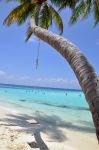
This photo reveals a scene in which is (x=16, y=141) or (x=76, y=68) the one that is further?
(x=16, y=141)

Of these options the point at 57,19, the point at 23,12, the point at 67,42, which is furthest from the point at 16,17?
the point at 67,42

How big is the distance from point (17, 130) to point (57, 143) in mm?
1490

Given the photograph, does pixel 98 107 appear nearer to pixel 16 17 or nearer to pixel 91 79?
pixel 91 79

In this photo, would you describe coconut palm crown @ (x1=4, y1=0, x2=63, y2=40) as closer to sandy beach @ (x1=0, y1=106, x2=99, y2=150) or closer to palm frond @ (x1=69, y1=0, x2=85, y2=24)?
palm frond @ (x1=69, y1=0, x2=85, y2=24)

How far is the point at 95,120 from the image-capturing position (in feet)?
7.36

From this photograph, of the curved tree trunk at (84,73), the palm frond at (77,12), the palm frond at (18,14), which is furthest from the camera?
the palm frond at (77,12)

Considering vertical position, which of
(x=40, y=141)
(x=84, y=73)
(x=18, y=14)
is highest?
(x=18, y=14)

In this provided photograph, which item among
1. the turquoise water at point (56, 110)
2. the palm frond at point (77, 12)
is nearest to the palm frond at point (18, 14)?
the palm frond at point (77, 12)

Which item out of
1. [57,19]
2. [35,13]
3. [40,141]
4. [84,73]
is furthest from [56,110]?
[84,73]

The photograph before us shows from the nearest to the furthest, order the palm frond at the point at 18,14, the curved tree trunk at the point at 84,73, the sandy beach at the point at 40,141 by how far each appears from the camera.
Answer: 1. the curved tree trunk at the point at 84,73
2. the sandy beach at the point at 40,141
3. the palm frond at the point at 18,14

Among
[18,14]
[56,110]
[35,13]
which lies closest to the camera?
[35,13]

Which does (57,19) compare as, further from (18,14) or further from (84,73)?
(84,73)

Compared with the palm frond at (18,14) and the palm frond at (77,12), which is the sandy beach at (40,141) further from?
the palm frond at (77,12)

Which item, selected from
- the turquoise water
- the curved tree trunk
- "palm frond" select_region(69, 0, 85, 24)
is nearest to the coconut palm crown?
"palm frond" select_region(69, 0, 85, 24)
